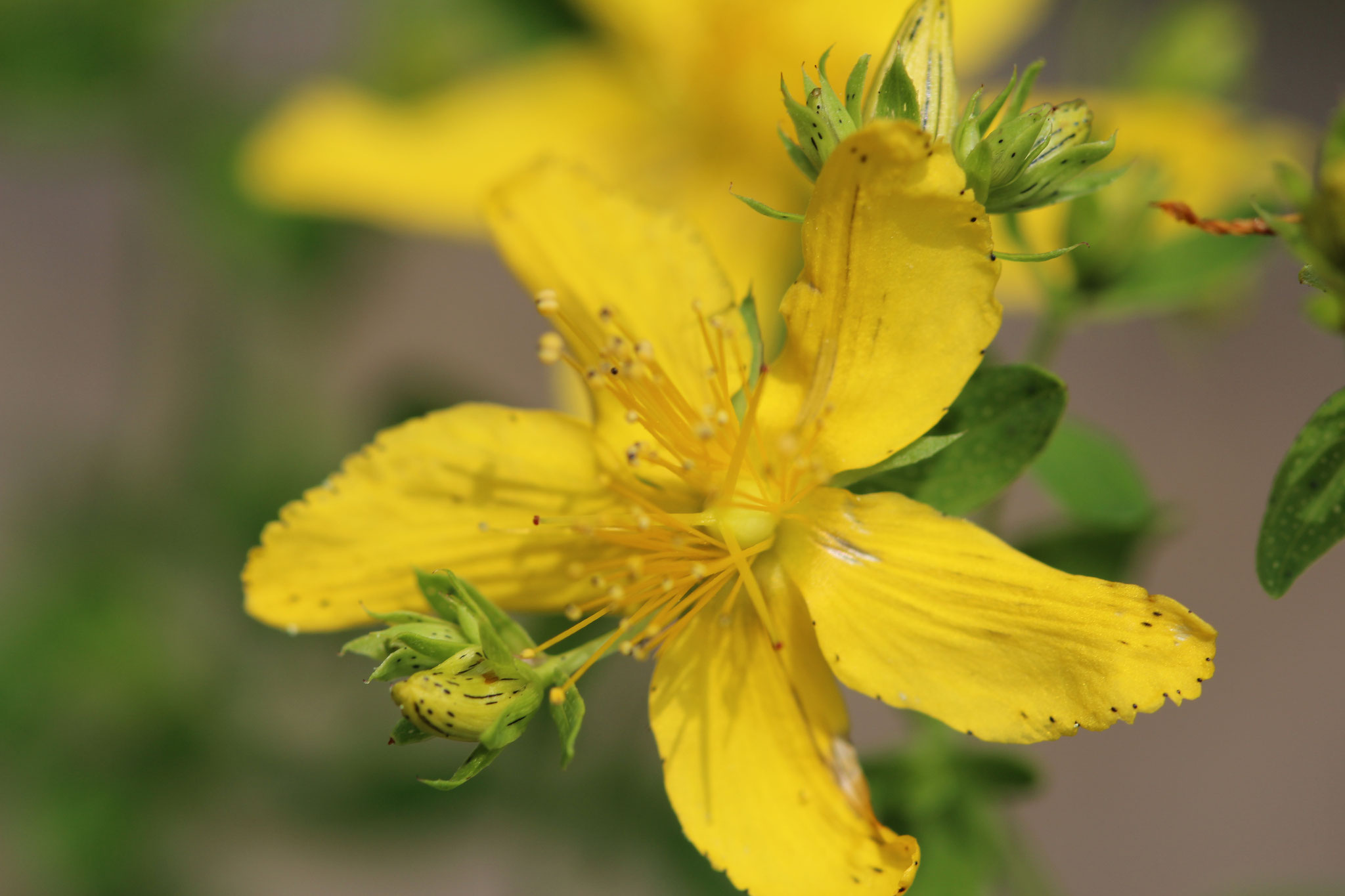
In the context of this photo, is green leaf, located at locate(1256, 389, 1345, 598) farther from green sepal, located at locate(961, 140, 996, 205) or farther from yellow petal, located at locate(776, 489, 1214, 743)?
green sepal, located at locate(961, 140, 996, 205)

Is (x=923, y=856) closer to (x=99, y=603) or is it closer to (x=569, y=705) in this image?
(x=569, y=705)

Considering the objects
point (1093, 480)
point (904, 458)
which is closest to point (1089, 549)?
point (1093, 480)

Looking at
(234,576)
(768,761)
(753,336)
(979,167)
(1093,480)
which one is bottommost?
(234,576)

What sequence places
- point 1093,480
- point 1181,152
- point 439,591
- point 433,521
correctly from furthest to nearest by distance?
point 1181,152, point 1093,480, point 433,521, point 439,591

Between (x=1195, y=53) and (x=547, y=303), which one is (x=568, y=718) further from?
(x=1195, y=53)

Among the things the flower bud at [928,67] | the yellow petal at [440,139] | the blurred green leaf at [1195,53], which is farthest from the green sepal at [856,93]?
the yellow petal at [440,139]

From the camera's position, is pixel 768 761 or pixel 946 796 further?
pixel 946 796

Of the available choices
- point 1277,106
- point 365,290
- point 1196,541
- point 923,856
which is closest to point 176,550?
point 365,290
